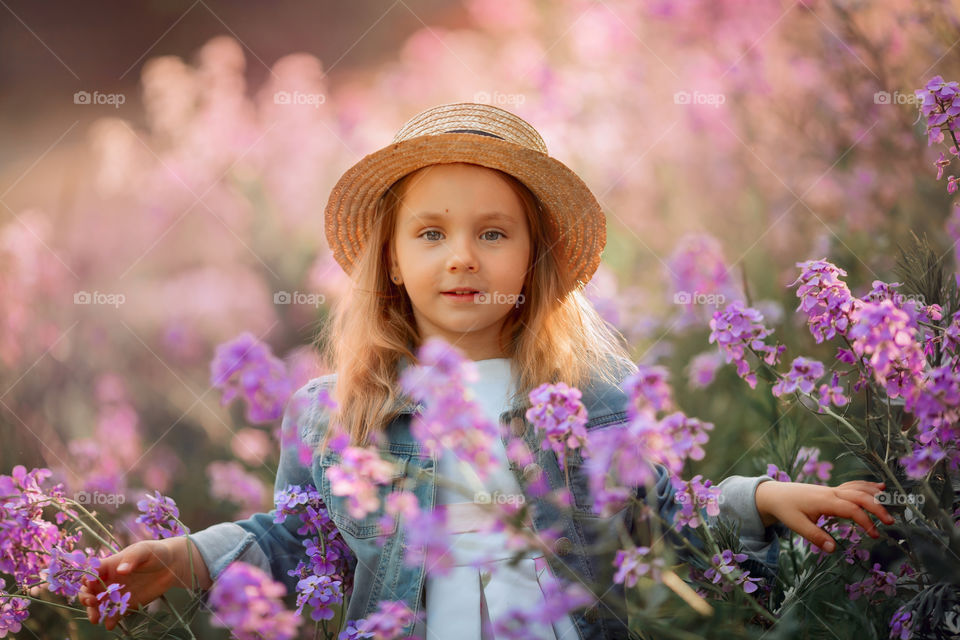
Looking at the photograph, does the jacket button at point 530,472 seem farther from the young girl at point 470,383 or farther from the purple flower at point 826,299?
the purple flower at point 826,299

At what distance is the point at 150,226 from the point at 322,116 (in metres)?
0.65

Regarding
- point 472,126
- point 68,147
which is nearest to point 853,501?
point 472,126

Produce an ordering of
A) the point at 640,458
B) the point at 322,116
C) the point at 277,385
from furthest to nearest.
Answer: the point at 322,116 < the point at 277,385 < the point at 640,458

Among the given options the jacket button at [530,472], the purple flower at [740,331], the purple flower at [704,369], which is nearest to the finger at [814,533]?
the purple flower at [740,331]

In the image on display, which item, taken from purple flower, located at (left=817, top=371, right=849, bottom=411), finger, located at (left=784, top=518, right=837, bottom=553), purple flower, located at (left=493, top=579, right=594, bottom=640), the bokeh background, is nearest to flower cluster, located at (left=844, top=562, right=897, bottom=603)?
finger, located at (left=784, top=518, right=837, bottom=553)

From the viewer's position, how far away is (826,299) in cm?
111

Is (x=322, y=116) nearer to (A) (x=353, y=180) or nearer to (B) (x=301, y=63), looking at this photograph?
(B) (x=301, y=63)

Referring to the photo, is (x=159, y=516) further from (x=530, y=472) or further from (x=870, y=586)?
(x=870, y=586)

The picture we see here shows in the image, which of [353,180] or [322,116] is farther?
[322,116]

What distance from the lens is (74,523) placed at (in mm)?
1712

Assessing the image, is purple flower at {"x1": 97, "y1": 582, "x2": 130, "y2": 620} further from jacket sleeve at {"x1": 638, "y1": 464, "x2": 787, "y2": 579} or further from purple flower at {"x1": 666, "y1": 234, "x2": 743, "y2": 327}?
purple flower at {"x1": 666, "y1": 234, "x2": 743, "y2": 327}

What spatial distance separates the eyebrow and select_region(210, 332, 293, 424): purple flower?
13.6 inches

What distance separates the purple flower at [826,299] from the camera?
1.10m

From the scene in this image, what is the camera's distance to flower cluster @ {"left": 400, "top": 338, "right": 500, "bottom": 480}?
0.91m
